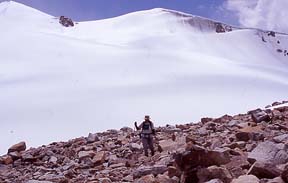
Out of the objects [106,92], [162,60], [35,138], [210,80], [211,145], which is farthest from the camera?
[162,60]

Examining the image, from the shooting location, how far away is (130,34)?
256ft

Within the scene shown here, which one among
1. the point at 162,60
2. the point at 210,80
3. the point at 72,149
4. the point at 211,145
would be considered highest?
the point at 162,60

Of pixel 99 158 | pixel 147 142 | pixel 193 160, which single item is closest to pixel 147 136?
pixel 147 142

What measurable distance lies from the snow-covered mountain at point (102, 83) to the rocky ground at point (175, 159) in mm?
6034

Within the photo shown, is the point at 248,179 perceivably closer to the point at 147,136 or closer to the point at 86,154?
the point at 147,136

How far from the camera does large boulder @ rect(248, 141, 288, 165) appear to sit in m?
6.18

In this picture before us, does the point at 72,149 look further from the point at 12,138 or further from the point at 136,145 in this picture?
the point at 12,138

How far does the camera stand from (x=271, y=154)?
632 centimetres

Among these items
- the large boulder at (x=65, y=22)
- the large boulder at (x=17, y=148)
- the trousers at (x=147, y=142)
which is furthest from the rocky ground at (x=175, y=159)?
the large boulder at (x=65, y=22)

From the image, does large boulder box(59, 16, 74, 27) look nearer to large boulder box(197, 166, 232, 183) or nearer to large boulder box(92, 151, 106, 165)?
large boulder box(92, 151, 106, 165)

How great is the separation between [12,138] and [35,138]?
0.98 metres

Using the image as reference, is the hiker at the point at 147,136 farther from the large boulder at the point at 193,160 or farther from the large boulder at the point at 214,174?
the large boulder at the point at 214,174

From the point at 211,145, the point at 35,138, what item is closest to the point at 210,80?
the point at 35,138

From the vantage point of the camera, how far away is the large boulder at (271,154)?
6.18m
